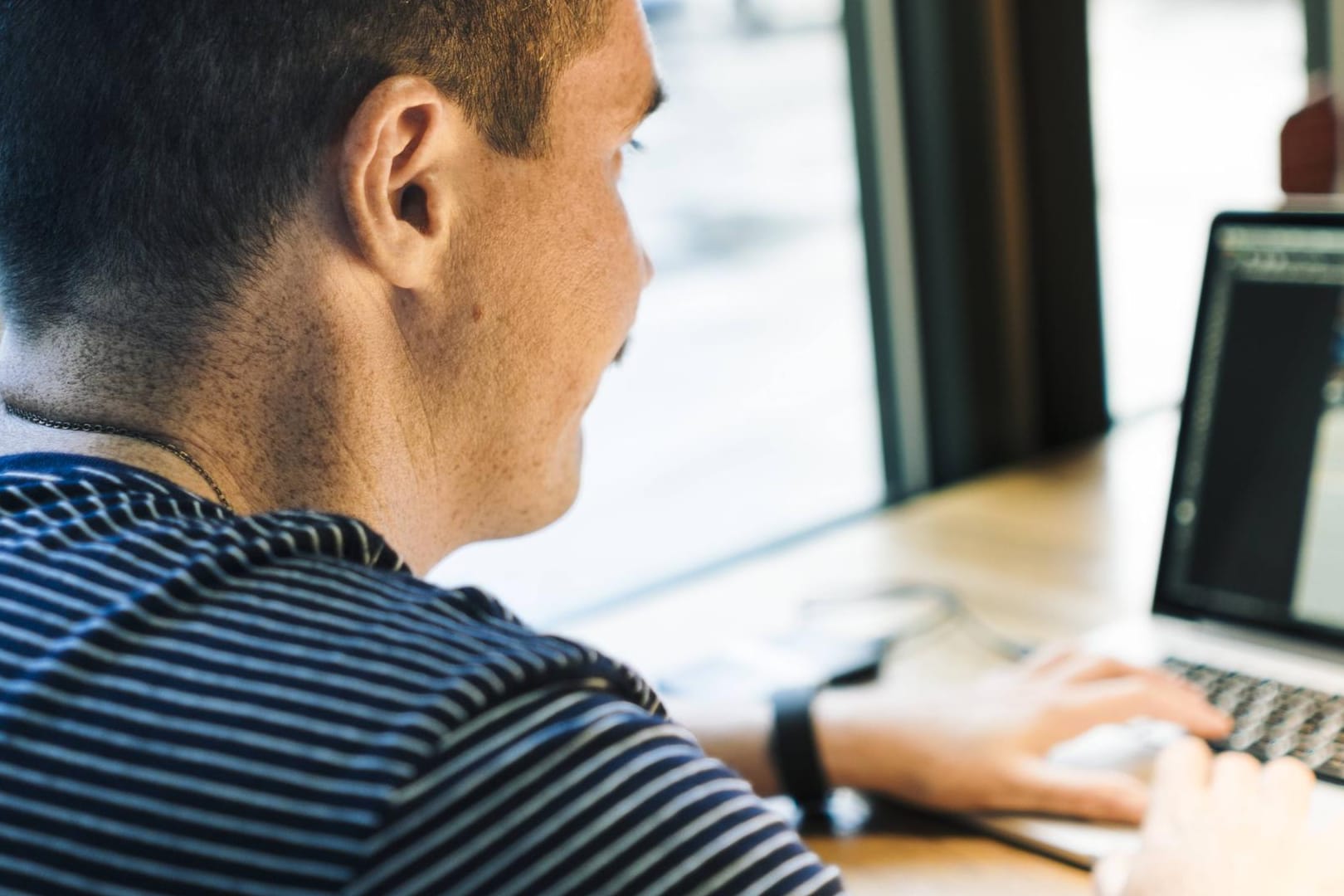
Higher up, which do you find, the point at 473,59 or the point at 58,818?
the point at 473,59

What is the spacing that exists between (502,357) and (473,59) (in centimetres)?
15

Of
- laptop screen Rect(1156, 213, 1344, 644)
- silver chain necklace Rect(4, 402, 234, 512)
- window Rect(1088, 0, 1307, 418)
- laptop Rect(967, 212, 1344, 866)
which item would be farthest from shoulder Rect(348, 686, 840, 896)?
window Rect(1088, 0, 1307, 418)

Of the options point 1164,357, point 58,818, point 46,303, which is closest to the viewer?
point 58,818

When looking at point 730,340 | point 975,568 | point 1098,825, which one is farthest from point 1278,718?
point 730,340

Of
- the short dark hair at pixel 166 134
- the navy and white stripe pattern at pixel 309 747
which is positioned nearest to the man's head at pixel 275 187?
the short dark hair at pixel 166 134

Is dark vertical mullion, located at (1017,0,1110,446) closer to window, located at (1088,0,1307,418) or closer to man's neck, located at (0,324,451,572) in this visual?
window, located at (1088,0,1307,418)

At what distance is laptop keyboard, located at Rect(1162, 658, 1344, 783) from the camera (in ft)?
2.78

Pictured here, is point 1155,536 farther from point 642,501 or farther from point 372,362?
point 372,362

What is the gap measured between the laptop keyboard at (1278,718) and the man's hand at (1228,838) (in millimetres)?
79

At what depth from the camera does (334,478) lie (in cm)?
67

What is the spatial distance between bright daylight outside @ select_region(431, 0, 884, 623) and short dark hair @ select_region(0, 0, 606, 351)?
838mm

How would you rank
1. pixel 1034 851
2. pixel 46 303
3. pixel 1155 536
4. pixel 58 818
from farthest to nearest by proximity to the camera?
pixel 1155 536 → pixel 1034 851 → pixel 46 303 → pixel 58 818

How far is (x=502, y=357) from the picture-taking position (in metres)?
0.71

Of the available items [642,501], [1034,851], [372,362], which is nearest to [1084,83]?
[642,501]
